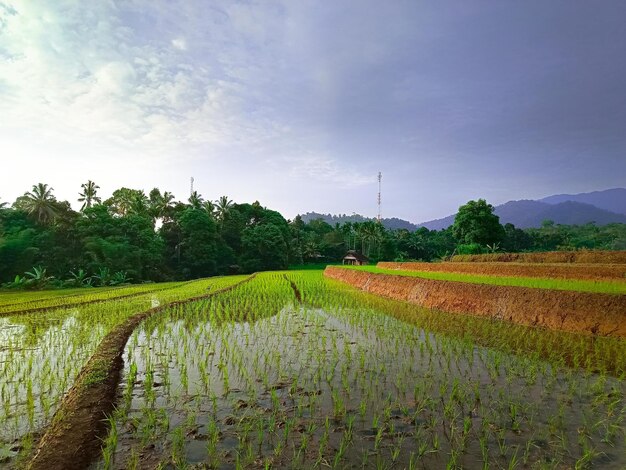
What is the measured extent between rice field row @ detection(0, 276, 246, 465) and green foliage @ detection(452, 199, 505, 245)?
Result: 124 ft

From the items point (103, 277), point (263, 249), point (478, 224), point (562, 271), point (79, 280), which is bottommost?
point (79, 280)

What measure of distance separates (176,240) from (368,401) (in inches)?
1652

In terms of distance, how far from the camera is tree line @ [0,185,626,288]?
97.6ft

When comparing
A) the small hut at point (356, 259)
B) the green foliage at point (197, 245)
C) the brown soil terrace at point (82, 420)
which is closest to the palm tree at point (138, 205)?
the green foliage at point (197, 245)

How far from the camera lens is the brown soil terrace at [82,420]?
2.91 m

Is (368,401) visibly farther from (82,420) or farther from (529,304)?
(529,304)

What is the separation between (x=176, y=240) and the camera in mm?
42469

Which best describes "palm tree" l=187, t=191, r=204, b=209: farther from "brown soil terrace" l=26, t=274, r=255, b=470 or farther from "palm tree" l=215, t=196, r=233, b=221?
"brown soil terrace" l=26, t=274, r=255, b=470

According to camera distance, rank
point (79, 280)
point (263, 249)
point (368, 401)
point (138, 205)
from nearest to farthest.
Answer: point (368, 401)
point (79, 280)
point (138, 205)
point (263, 249)

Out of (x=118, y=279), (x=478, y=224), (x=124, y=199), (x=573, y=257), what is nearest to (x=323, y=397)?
(x=573, y=257)

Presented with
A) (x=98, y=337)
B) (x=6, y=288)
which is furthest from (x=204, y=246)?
(x=98, y=337)

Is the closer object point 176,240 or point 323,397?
point 323,397

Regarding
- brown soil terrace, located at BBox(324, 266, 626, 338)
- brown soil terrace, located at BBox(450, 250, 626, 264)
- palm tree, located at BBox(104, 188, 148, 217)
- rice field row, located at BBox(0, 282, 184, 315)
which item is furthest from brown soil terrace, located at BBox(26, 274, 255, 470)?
palm tree, located at BBox(104, 188, 148, 217)

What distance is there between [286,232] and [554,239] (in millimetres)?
48018
